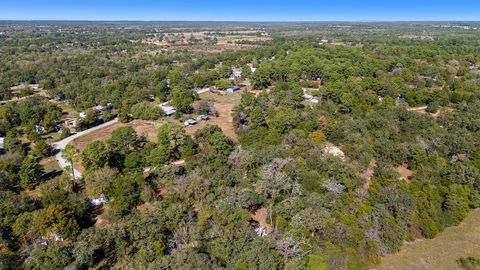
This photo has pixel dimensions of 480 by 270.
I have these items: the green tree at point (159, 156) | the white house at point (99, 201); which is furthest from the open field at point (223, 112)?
the white house at point (99, 201)

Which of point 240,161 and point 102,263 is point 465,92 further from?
point 102,263

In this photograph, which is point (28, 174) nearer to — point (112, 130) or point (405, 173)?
point (112, 130)

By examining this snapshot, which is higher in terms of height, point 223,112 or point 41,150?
point 223,112

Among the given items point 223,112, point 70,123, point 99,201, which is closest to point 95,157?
point 99,201

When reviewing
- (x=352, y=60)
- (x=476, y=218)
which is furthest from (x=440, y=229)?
(x=352, y=60)

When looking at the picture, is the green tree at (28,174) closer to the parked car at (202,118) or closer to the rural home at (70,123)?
the rural home at (70,123)

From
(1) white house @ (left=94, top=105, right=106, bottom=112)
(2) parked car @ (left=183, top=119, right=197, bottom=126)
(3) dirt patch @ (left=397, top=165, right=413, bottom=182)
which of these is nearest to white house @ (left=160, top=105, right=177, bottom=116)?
(2) parked car @ (left=183, top=119, right=197, bottom=126)
